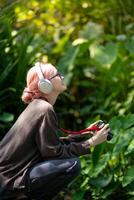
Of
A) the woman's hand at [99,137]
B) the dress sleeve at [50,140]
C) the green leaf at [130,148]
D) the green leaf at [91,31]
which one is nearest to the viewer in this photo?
the dress sleeve at [50,140]

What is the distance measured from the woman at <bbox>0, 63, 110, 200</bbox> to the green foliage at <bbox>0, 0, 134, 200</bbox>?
703 mm

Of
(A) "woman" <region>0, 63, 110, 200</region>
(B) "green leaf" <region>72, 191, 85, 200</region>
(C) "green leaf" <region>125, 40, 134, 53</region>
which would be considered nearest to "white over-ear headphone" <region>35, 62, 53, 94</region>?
(A) "woman" <region>0, 63, 110, 200</region>

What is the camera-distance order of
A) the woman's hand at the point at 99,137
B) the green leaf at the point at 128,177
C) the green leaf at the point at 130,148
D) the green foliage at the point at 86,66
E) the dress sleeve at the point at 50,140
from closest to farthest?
the dress sleeve at the point at 50,140
the woman's hand at the point at 99,137
the green leaf at the point at 128,177
the green leaf at the point at 130,148
the green foliage at the point at 86,66

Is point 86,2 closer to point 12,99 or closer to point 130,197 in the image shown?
point 12,99

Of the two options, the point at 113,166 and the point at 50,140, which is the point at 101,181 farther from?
the point at 50,140

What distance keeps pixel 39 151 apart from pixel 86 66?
3625 mm

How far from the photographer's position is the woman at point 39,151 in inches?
161

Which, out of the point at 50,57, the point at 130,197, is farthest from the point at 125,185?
the point at 50,57

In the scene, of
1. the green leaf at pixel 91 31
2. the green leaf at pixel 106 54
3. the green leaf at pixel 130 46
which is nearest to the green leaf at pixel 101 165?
the green leaf at pixel 106 54

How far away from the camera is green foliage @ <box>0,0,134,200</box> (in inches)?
197

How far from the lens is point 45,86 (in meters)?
4.11

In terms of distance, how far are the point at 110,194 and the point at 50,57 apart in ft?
9.52

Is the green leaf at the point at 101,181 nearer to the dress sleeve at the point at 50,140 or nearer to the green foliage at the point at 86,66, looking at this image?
the green foliage at the point at 86,66

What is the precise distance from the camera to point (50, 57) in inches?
301
